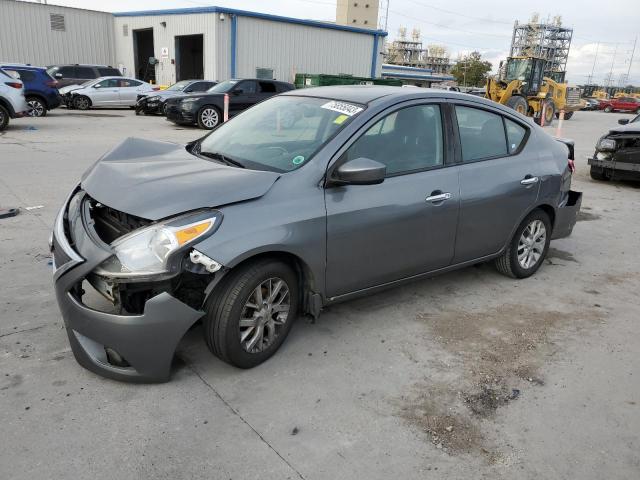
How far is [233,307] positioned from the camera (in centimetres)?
296

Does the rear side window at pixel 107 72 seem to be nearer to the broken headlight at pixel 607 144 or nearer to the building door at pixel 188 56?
the building door at pixel 188 56

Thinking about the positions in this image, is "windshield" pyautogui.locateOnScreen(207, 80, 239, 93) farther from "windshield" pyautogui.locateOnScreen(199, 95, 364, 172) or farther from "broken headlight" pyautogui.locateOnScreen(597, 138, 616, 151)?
"windshield" pyautogui.locateOnScreen(199, 95, 364, 172)

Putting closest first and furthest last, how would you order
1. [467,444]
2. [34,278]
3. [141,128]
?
[467,444]
[34,278]
[141,128]

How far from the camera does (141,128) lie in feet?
52.2

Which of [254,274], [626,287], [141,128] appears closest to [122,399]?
[254,274]

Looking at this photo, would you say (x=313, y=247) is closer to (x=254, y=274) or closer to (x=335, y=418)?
(x=254, y=274)

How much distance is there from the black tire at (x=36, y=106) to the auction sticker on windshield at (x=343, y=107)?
1611 cm

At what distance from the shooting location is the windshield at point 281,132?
139 inches

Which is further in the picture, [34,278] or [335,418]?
[34,278]

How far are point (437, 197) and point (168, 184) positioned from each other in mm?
1897

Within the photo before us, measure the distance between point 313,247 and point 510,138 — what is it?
7.75 feet

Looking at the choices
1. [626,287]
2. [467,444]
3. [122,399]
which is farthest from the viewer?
[626,287]

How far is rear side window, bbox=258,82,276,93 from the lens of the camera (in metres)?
17.5

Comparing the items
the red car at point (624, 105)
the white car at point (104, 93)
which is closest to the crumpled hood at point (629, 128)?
the white car at point (104, 93)
